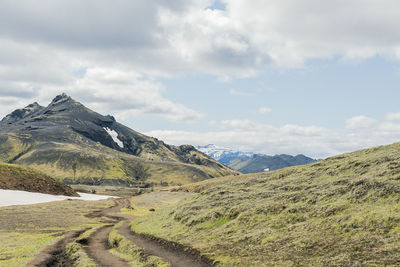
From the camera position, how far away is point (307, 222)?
Answer: 3700 cm

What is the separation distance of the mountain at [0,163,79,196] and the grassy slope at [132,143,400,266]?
104451 mm

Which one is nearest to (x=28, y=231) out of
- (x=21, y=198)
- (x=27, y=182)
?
(x=21, y=198)

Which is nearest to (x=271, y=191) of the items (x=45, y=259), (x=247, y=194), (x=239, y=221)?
(x=247, y=194)

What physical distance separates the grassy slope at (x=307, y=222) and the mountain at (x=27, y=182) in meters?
104

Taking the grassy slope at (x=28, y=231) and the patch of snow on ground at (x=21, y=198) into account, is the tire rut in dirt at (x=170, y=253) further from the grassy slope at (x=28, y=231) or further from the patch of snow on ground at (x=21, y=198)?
the patch of snow on ground at (x=21, y=198)

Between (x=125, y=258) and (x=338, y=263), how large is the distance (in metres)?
26.9

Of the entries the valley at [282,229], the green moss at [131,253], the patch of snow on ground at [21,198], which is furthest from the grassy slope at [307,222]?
the patch of snow on ground at [21,198]

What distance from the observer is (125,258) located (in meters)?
40.5

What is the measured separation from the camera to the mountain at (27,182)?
138m

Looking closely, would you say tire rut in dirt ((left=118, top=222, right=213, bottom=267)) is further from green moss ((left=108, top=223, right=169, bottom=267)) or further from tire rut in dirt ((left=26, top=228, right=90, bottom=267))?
tire rut in dirt ((left=26, top=228, right=90, bottom=267))

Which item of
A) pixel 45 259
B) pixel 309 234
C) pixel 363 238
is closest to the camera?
pixel 363 238

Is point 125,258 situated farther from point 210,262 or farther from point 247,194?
point 247,194

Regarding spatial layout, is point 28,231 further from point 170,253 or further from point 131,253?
point 170,253

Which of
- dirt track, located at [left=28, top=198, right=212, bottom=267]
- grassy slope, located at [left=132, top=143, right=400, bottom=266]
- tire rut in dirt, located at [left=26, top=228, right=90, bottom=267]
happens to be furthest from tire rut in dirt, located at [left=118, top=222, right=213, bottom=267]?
tire rut in dirt, located at [left=26, top=228, right=90, bottom=267]
